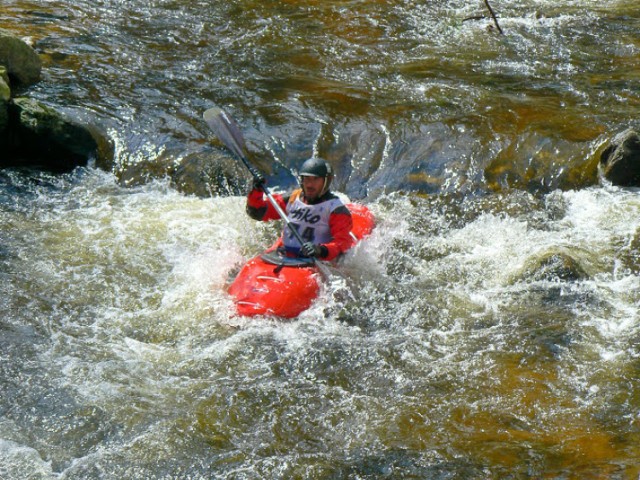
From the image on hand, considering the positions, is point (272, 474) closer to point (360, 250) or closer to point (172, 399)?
point (172, 399)

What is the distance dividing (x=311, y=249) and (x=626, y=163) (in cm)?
352

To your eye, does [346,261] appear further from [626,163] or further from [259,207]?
[626,163]

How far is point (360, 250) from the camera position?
23.0ft

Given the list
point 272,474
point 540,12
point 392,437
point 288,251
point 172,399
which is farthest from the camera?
point 540,12

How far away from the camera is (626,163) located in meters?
8.00

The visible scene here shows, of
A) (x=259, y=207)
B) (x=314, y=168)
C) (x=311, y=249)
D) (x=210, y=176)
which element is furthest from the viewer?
(x=210, y=176)

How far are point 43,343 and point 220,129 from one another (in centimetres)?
282

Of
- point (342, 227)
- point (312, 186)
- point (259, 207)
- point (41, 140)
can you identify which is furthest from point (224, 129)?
point (41, 140)

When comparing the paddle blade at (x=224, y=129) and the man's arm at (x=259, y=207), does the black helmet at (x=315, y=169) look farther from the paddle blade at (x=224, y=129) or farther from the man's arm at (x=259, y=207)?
the paddle blade at (x=224, y=129)

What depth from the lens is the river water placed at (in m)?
4.82

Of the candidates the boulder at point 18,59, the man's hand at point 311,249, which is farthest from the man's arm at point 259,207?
the boulder at point 18,59

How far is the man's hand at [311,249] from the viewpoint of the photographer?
646cm

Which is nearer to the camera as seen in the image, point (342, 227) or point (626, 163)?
point (342, 227)

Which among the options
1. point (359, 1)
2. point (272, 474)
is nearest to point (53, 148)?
point (272, 474)
